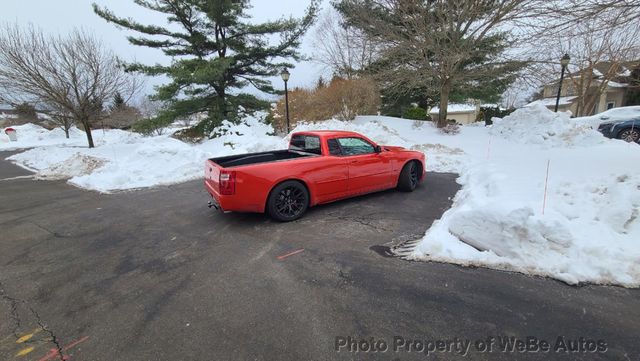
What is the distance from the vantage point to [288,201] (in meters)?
4.84

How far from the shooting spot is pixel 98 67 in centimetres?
1479

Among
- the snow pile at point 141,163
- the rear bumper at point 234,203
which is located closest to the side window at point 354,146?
the rear bumper at point 234,203

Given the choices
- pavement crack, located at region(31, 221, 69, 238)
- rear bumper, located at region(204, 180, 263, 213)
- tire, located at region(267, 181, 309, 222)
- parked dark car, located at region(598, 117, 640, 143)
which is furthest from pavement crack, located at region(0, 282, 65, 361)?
parked dark car, located at region(598, 117, 640, 143)

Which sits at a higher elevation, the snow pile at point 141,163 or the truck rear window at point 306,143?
the truck rear window at point 306,143

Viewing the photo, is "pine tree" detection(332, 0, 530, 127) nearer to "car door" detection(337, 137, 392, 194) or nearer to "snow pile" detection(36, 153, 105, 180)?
"car door" detection(337, 137, 392, 194)

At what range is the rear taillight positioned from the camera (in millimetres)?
4312

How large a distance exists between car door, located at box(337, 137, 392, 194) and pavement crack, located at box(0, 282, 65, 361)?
169 inches

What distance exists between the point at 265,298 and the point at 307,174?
246 centimetres

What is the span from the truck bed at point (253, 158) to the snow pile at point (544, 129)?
951cm

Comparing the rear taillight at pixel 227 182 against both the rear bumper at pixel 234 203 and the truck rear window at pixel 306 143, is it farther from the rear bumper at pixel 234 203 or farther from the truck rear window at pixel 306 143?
the truck rear window at pixel 306 143

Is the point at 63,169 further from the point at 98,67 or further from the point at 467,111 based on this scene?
the point at 467,111

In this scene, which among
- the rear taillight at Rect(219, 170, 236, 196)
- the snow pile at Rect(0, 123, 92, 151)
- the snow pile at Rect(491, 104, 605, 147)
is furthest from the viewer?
the snow pile at Rect(0, 123, 92, 151)

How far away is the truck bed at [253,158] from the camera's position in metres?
5.11

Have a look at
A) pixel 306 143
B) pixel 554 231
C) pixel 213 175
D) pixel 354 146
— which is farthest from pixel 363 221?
pixel 213 175
